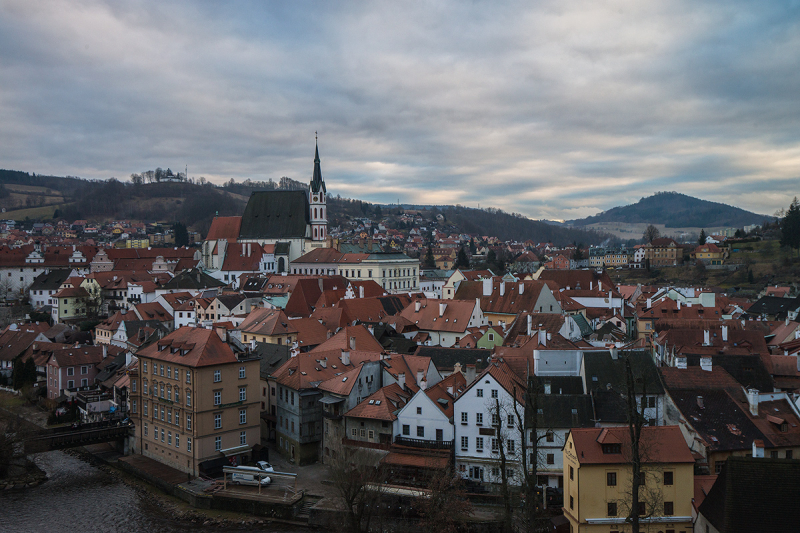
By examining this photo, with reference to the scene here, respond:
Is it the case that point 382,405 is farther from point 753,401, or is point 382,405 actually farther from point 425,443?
point 753,401

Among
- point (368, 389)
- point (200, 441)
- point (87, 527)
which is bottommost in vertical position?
point (87, 527)

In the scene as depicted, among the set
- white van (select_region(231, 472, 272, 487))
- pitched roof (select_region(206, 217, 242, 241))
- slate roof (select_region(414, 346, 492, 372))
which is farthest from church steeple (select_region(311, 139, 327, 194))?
white van (select_region(231, 472, 272, 487))

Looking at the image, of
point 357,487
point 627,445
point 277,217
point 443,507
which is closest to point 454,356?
point 357,487

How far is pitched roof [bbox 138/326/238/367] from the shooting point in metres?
32.7

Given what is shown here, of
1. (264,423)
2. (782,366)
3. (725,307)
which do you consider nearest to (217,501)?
(264,423)

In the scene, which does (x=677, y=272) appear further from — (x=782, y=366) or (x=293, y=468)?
(x=293, y=468)

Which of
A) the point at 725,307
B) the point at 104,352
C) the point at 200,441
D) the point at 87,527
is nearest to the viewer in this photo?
the point at 87,527

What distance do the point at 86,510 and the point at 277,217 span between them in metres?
78.1

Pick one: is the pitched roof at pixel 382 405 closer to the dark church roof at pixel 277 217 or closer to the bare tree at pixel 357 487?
the bare tree at pixel 357 487

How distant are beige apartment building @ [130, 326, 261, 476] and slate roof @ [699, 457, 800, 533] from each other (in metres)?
22.5

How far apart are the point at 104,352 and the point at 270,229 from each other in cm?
5552

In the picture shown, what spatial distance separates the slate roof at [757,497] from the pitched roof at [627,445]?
265 centimetres

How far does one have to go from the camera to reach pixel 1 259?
95.0 metres

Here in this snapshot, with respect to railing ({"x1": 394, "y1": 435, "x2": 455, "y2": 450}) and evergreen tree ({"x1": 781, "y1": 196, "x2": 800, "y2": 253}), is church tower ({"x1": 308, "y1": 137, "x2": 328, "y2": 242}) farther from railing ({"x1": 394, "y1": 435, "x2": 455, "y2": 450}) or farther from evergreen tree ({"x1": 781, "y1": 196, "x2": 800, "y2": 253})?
railing ({"x1": 394, "y1": 435, "x2": 455, "y2": 450})
